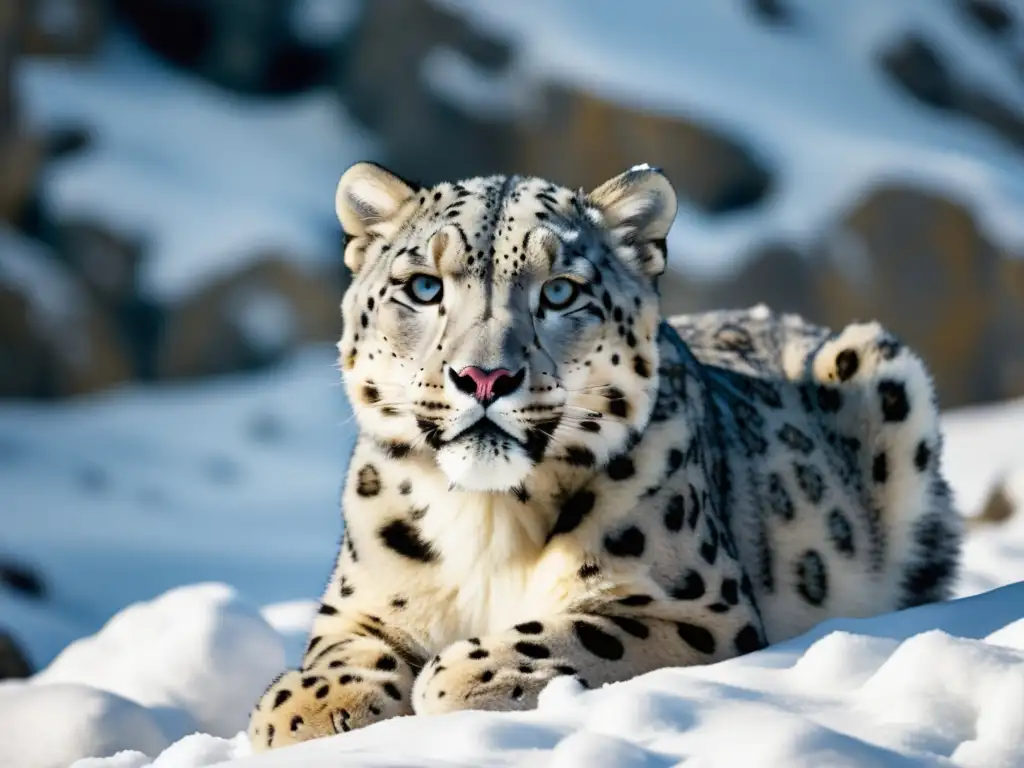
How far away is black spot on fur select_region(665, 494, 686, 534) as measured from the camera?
3152 millimetres

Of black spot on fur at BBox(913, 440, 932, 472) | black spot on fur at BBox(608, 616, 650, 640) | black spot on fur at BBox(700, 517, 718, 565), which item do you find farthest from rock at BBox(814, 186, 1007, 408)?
black spot on fur at BBox(608, 616, 650, 640)

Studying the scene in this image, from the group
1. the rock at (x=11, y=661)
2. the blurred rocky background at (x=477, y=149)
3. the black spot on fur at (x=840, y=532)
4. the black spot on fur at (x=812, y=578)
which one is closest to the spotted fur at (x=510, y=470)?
the black spot on fur at (x=812, y=578)

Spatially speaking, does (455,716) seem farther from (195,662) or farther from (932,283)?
(932,283)

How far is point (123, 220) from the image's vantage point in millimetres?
12516

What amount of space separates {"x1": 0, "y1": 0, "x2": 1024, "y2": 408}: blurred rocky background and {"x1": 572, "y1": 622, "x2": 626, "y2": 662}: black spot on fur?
9.17 m

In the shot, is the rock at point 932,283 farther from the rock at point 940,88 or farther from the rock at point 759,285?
the rock at point 940,88

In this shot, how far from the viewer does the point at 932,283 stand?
12336 millimetres

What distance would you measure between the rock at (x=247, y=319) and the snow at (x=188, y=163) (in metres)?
0.12

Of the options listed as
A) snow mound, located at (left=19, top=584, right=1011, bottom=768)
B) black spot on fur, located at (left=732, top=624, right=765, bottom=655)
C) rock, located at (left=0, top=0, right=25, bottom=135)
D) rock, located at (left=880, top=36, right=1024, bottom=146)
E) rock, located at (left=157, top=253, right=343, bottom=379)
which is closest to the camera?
snow mound, located at (left=19, top=584, right=1011, bottom=768)

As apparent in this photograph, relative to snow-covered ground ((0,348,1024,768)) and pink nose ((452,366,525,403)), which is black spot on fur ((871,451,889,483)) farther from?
pink nose ((452,366,525,403))

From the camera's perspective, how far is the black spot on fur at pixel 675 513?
3152 mm

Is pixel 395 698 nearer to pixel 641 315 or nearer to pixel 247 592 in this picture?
pixel 641 315

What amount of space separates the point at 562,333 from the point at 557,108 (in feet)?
33.3

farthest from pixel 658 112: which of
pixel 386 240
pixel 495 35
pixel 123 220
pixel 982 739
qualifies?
pixel 982 739
